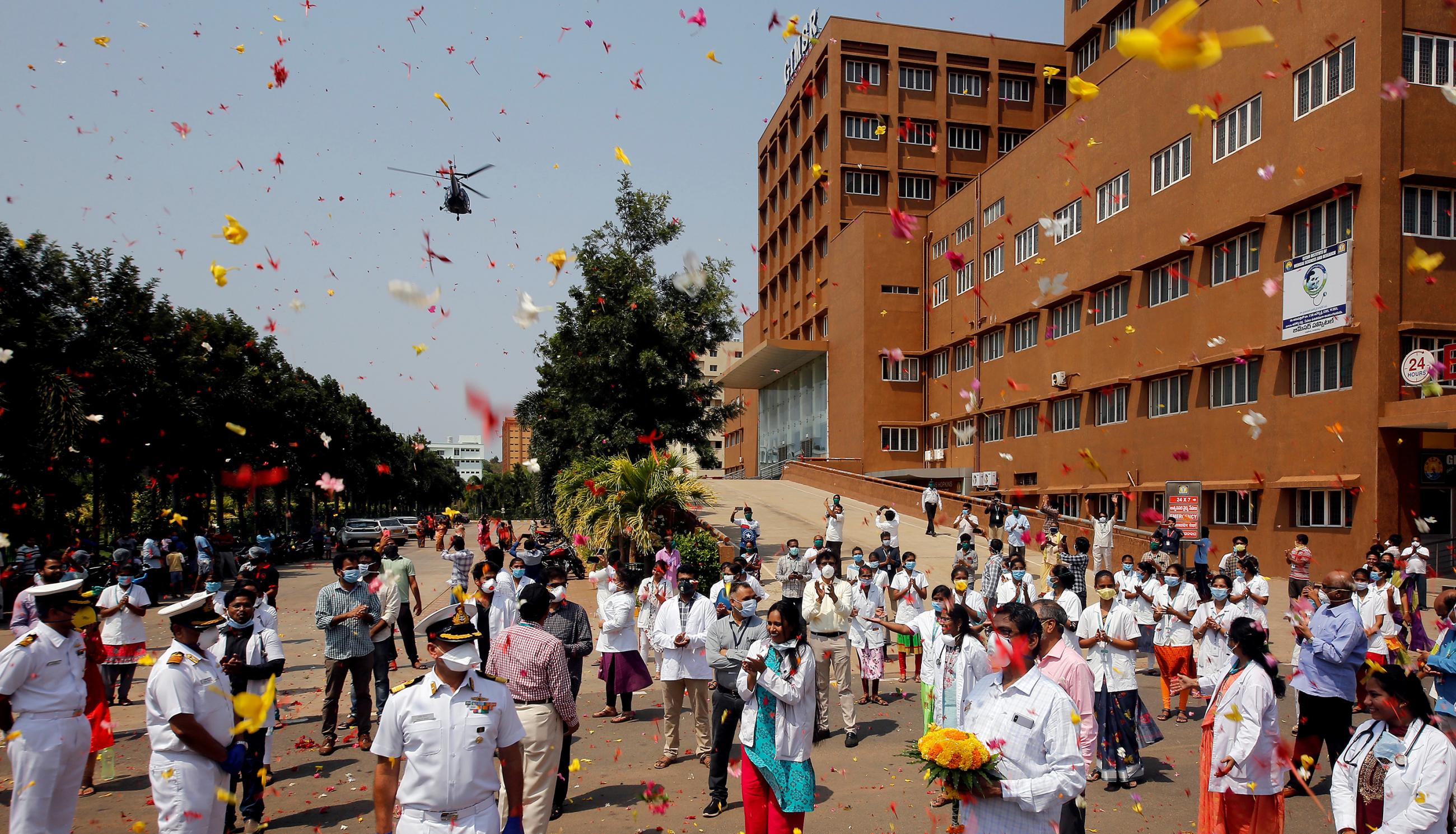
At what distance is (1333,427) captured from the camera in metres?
22.4

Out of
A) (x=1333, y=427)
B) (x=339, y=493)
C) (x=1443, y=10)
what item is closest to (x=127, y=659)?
(x=1333, y=427)

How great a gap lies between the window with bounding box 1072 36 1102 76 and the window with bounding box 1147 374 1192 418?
1986 cm

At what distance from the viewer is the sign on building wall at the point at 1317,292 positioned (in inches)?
866

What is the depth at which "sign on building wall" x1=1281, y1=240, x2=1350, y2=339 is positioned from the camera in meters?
22.0

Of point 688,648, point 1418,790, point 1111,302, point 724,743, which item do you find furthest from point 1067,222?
point 1418,790

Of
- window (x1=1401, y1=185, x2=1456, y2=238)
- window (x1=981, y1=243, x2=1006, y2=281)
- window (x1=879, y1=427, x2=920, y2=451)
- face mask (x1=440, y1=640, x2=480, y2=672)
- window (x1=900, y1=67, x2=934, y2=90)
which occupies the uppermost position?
window (x1=900, y1=67, x2=934, y2=90)

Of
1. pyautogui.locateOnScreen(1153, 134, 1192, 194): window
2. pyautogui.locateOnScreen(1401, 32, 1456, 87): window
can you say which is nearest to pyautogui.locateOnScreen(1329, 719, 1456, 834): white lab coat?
pyautogui.locateOnScreen(1401, 32, 1456, 87): window

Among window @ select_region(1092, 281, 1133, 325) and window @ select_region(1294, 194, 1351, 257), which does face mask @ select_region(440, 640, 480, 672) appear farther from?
window @ select_region(1092, 281, 1133, 325)

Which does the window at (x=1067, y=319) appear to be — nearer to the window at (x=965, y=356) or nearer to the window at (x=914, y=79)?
the window at (x=965, y=356)

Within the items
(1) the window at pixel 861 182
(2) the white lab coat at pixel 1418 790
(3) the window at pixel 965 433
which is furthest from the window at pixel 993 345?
(2) the white lab coat at pixel 1418 790

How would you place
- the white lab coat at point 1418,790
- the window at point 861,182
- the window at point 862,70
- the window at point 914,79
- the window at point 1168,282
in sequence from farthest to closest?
1. the window at point 861,182
2. the window at point 914,79
3. the window at point 862,70
4. the window at point 1168,282
5. the white lab coat at point 1418,790

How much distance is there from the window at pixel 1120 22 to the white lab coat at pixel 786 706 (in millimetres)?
40860

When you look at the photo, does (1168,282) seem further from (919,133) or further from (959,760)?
(959,760)

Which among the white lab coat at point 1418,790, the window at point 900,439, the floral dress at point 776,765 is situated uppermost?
the window at point 900,439
